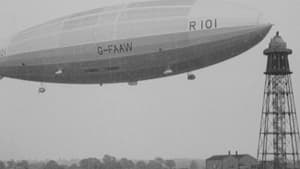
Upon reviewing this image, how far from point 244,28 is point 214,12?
232 centimetres

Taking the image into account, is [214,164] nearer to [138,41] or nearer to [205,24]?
[138,41]

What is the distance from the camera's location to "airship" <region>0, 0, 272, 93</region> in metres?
43.7

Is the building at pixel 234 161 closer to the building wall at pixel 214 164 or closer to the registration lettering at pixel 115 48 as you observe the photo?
the building wall at pixel 214 164

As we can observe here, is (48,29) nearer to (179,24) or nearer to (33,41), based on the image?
(33,41)

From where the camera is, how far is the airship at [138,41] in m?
43.7

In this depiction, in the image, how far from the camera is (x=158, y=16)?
45.2 m

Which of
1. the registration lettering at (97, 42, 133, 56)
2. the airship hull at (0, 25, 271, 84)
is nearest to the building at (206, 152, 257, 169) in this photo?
the airship hull at (0, 25, 271, 84)

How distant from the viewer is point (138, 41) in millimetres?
45844

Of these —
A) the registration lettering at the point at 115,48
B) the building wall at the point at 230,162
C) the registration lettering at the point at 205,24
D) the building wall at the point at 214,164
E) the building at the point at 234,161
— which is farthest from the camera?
the building wall at the point at 214,164

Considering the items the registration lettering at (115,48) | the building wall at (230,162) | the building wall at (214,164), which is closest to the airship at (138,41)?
the registration lettering at (115,48)

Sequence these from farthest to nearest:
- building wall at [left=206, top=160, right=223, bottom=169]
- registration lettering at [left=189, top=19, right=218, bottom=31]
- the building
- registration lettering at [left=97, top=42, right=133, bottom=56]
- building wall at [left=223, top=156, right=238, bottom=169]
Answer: building wall at [left=206, top=160, right=223, bottom=169]
building wall at [left=223, top=156, right=238, bottom=169]
the building
registration lettering at [left=97, top=42, right=133, bottom=56]
registration lettering at [left=189, top=19, right=218, bottom=31]

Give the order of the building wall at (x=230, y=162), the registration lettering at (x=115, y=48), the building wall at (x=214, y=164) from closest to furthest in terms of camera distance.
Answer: the registration lettering at (x=115, y=48) → the building wall at (x=230, y=162) → the building wall at (x=214, y=164)

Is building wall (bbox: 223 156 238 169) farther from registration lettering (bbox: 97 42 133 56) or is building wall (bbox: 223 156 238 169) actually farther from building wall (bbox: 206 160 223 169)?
A: registration lettering (bbox: 97 42 133 56)

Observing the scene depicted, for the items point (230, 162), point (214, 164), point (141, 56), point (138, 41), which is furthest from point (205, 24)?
point (214, 164)
